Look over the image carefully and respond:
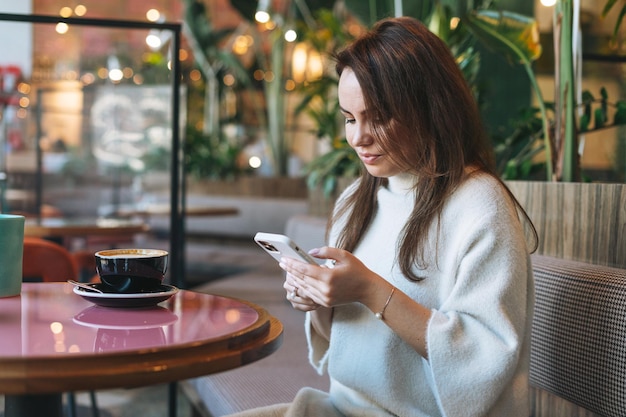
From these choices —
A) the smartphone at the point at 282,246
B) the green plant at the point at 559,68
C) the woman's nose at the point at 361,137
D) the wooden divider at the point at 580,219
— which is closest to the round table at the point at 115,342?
the smartphone at the point at 282,246

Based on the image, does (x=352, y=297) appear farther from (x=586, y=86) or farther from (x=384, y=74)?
(x=586, y=86)

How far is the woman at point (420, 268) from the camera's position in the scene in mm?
1219

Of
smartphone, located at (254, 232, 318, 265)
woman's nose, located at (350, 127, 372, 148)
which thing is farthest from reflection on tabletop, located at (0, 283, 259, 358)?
woman's nose, located at (350, 127, 372, 148)

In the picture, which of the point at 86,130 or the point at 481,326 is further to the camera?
the point at 86,130

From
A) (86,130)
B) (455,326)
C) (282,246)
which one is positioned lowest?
(455,326)

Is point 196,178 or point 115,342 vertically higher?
point 196,178

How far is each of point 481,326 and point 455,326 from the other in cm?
4

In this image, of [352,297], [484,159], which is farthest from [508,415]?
[484,159]

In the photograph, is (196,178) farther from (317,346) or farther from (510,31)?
(317,346)

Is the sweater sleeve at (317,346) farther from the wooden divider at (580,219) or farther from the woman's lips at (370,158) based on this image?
the wooden divider at (580,219)

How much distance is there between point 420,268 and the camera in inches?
52.8

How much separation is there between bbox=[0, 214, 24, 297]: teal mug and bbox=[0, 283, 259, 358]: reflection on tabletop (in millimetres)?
22

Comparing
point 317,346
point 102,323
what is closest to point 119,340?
point 102,323

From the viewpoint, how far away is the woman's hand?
1.20 metres
